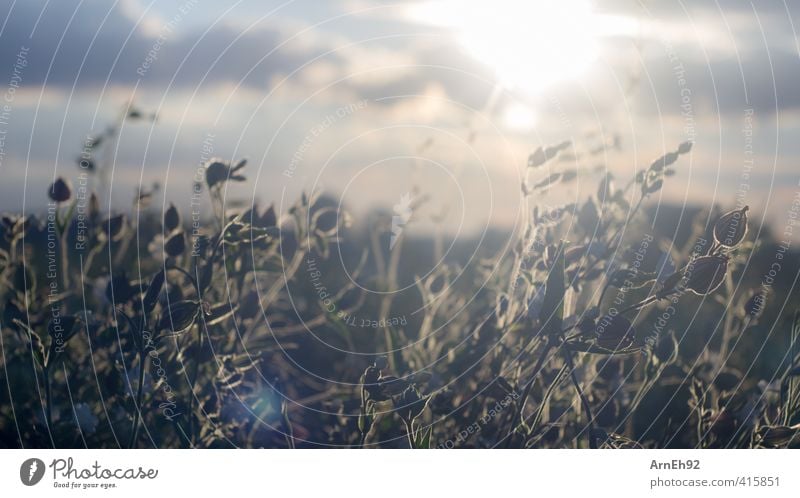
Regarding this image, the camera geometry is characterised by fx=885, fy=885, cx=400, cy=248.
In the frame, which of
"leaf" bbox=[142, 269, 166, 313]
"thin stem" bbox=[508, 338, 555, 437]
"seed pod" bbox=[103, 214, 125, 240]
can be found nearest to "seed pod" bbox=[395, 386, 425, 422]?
"thin stem" bbox=[508, 338, 555, 437]

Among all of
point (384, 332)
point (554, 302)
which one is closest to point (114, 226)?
point (384, 332)

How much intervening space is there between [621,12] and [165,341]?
37.1 inches

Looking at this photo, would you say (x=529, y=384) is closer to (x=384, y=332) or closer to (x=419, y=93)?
(x=384, y=332)

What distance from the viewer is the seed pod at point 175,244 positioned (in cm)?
139

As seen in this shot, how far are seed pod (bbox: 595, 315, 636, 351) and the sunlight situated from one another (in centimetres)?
41

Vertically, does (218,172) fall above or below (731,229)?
above

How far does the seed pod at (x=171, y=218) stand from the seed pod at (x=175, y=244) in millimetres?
15

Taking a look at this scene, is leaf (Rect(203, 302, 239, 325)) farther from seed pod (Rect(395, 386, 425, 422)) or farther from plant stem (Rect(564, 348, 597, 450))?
plant stem (Rect(564, 348, 597, 450))

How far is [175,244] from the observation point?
4.57 feet

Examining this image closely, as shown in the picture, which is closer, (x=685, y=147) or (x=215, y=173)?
(x=215, y=173)

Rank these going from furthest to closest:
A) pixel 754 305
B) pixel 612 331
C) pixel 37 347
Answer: pixel 754 305 → pixel 612 331 → pixel 37 347

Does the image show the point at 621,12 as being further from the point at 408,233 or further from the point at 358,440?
the point at 358,440

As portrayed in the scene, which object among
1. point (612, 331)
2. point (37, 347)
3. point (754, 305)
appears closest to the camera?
point (37, 347)

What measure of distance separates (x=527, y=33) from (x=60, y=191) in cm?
82
